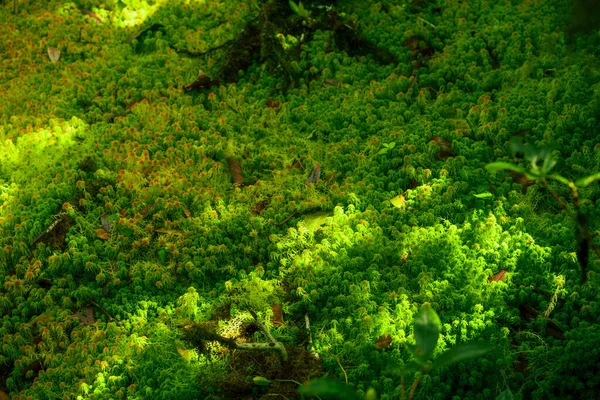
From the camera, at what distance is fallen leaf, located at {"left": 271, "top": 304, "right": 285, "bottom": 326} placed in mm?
3402

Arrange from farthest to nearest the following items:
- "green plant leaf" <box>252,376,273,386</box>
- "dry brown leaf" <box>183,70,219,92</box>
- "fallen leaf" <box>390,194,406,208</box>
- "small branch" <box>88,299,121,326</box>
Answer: "dry brown leaf" <box>183,70,219,92</box>
"fallen leaf" <box>390,194,406,208</box>
"small branch" <box>88,299,121,326</box>
"green plant leaf" <box>252,376,273,386</box>

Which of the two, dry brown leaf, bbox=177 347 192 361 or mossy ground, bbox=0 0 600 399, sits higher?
mossy ground, bbox=0 0 600 399

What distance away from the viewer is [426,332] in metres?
2.18

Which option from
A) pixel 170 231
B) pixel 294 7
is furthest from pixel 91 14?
→ pixel 170 231

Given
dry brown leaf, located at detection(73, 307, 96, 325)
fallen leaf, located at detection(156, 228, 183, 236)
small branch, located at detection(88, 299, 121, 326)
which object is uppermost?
fallen leaf, located at detection(156, 228, 183, 236)

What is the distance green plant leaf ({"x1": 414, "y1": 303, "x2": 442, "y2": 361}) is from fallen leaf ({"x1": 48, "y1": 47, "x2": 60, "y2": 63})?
4525 mm

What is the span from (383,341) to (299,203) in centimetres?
122

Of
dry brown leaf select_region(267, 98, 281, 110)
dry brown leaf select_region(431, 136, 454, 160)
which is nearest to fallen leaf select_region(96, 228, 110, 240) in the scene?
dry brown leaf select_region(267, 98, 281, 110)

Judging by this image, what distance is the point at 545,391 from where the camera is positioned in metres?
2.93

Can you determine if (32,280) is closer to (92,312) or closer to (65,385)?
(92,312)

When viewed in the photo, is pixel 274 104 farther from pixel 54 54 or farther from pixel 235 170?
pixel 54 54

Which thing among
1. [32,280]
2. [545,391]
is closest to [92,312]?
[32,280]

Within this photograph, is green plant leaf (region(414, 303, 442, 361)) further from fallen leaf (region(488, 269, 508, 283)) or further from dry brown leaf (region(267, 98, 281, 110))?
dry brown leaf (region(267, 98, 281, 110))

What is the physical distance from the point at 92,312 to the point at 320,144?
191 cm
